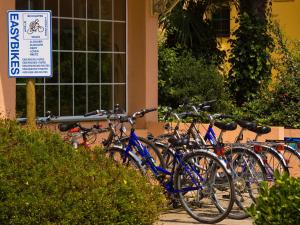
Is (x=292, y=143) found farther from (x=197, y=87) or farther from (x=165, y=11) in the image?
(x=197, y=87)

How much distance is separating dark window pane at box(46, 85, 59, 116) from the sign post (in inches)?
161

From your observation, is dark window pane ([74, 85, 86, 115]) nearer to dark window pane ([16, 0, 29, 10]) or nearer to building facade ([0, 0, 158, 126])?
building facade ([0, 0, 158, 126])

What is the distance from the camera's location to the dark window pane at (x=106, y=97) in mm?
12148

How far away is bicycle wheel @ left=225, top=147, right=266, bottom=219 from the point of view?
8.26 metres

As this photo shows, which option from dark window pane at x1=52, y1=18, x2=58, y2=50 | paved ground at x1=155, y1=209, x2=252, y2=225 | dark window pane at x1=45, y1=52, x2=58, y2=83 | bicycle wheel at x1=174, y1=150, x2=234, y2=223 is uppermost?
dark window pane at x1=52, y1=18, x2=58, y2=50

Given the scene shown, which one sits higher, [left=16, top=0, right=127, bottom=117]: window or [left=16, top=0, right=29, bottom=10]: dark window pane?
[left=16, top=0, right=29, bottom=10]: dark window pane

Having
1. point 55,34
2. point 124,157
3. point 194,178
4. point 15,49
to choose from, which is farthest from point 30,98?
point 55,34

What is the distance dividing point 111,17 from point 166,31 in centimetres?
656

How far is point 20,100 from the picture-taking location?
10727 millimetres

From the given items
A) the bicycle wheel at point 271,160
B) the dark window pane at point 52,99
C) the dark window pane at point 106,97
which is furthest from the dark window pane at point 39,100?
the bicycle wheel at point 271,160

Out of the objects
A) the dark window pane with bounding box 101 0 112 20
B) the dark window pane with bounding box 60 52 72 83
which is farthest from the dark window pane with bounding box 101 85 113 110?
the dark window pane with bounding box 101 0 112 20

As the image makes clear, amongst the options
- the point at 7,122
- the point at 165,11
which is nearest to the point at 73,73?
the point at 165,11

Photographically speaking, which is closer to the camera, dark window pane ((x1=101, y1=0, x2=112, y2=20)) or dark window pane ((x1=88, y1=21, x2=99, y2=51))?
dark window pane ((x1=88, y1=21, x2=99, y2=51))

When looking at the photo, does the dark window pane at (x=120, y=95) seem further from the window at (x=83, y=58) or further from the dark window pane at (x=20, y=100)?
the dark window pane at (x=20, y=100)
